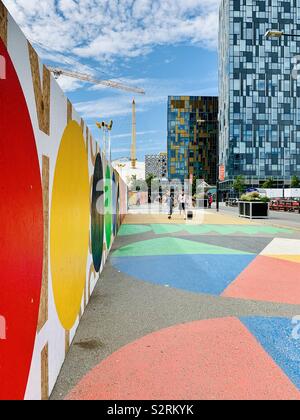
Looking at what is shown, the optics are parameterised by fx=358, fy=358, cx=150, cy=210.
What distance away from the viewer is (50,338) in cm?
286

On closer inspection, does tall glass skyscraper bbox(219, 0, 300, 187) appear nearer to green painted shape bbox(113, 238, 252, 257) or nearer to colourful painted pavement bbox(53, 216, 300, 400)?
green painted shape bbox(113, 238, 252, 257)

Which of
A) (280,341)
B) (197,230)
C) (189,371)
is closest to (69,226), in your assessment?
(189,371)

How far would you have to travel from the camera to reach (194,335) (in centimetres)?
405

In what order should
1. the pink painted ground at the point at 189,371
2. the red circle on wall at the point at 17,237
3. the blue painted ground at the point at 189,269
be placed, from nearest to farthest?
the red circle on wall at the point at 17,237, the pink painted ground at the point at 189,371, the blue painted ground at the point at 189,269

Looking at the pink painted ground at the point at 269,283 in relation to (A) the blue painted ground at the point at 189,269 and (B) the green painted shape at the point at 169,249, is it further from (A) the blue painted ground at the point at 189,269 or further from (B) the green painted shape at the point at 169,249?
(B) the green painted shape at the point at 169,249

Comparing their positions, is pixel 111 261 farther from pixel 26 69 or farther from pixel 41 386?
pixel 26 69

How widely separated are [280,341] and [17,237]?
121 inches

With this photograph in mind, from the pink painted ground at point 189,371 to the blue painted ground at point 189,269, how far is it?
6.88 feet

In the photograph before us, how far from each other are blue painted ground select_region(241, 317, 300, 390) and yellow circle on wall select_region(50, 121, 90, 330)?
2080mm

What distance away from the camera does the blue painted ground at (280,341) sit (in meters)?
3.24

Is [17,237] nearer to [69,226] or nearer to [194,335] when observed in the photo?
[69,226]

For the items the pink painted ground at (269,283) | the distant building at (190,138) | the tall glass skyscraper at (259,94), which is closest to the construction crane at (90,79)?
the distant building at (190,138)
